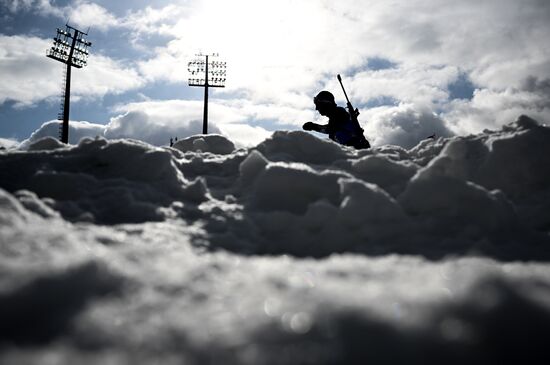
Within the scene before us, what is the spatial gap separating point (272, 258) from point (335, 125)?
6.29 meters

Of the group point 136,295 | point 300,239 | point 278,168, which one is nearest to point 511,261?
point 300,239

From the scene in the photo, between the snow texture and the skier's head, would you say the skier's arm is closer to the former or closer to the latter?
the skier's head

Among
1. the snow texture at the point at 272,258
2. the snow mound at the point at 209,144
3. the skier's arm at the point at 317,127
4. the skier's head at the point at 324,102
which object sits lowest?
the snow texture at the point at 272,258

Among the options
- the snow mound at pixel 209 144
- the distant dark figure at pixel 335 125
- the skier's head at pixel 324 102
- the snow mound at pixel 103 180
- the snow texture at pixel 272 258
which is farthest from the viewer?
the skier's head at pixel 324 102

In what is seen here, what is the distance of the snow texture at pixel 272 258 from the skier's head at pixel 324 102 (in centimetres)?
502

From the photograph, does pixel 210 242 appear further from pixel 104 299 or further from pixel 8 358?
pixel 8 358

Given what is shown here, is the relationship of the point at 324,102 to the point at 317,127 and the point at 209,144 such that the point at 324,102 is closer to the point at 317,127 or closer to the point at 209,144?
the point at 317,127

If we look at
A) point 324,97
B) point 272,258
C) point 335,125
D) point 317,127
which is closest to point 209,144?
point 272,258

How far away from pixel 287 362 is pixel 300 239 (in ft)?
3.06

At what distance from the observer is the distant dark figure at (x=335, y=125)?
7.55m

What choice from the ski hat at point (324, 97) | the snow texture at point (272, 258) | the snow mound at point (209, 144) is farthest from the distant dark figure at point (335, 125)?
the snow texture at point (272, 258)

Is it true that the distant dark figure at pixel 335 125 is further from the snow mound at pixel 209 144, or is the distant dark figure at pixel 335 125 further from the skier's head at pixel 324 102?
the snow mound at pixel 209 144

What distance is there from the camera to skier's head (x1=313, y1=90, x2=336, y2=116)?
25.2 ft

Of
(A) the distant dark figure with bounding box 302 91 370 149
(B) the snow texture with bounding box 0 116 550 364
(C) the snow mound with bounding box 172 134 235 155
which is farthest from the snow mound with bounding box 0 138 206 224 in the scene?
(A) the distant dark figure with bounding box 302 91 370 149
